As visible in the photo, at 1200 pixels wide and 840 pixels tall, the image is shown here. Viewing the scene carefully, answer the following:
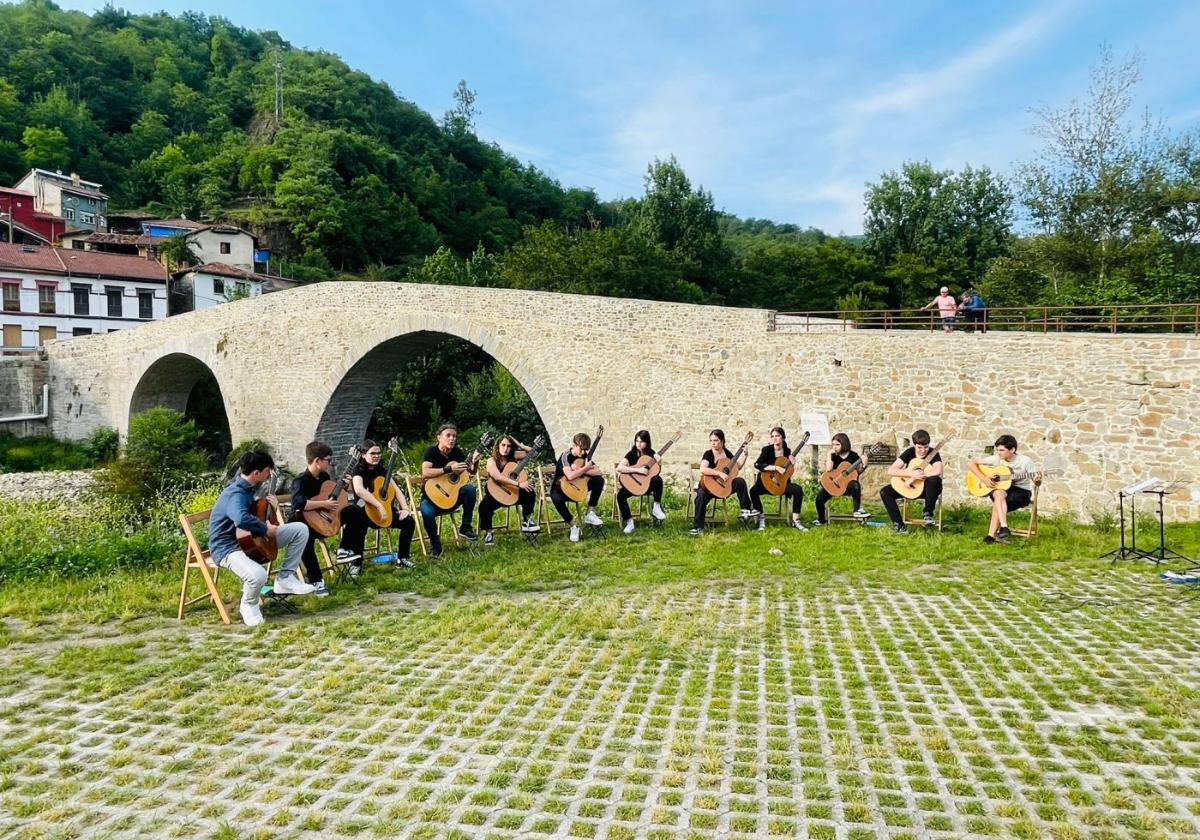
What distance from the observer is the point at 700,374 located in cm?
1322

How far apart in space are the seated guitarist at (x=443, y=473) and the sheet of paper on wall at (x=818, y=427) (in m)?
6.19

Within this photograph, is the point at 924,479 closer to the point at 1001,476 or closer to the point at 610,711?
the point at 1001,476

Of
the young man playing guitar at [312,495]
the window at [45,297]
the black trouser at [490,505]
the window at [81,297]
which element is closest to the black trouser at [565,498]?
the black trouser at [490,505]

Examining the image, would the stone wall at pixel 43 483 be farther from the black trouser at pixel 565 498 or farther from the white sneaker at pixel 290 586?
the white sneaker at pixel 290 586

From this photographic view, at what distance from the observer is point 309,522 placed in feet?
20.3

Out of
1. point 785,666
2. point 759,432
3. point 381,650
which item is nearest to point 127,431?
point 759,432

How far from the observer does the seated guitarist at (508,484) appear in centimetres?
789

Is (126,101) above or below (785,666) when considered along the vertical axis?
above

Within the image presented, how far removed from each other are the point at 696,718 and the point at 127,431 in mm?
26197

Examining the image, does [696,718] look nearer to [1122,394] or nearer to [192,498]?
[1122,394]

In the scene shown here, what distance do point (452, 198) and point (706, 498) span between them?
4873 cm

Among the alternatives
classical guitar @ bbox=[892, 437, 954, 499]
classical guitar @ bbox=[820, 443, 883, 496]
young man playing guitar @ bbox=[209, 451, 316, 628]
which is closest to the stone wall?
young man playing guitar @ bbox=[209, 451, 316, 628]

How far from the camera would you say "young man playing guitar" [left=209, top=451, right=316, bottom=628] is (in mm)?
5164

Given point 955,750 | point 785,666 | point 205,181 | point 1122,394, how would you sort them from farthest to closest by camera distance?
1. point 205,181
2. point 1122,394
3. point 785,666
4. point 955,750
